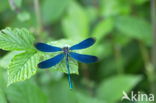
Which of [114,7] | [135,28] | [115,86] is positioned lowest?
[115,86]

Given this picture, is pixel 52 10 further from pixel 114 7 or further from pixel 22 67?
pixel 22 67

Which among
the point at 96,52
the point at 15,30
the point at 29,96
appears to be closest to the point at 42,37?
the point at 96,52

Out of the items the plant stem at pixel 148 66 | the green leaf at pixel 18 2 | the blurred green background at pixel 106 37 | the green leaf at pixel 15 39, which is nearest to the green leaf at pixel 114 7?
the blurred green background at pixel 106 37

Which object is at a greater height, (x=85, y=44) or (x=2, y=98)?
(x=85, y=44)

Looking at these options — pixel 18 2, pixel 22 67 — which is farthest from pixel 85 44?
pixel 18 2

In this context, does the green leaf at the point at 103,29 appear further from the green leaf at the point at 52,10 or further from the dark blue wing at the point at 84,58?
the dark blue wing at the point at 84,58

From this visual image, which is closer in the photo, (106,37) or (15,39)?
(15,39)
